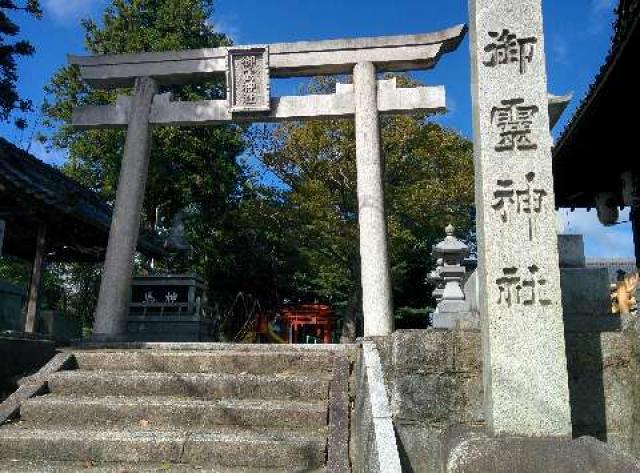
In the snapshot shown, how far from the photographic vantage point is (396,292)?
24172 millimetres

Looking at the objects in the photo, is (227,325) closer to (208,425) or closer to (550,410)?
(208,425)

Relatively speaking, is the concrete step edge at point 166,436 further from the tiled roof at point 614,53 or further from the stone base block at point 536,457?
the tiled roof at point 614,53

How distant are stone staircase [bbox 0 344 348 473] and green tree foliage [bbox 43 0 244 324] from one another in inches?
545

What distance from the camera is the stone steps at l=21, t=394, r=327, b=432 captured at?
5363mm

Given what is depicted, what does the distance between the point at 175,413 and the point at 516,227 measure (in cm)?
344

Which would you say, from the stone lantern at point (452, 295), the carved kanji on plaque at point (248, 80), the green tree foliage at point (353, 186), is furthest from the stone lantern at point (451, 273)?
the green tree foliage at point (353, 186)

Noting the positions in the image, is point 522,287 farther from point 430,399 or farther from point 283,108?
point 283,108

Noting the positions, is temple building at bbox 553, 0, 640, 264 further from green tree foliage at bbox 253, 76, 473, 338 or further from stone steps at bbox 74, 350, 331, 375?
green tree foliage at bbox 253, 76, 473, 338

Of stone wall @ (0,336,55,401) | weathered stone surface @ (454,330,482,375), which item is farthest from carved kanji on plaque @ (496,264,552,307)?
stone wall @ (0,336,55,401)

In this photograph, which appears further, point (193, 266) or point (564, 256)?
point (193, 266)

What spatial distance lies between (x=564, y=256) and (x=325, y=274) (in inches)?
724

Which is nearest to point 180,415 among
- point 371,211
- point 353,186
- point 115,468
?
point 115,468

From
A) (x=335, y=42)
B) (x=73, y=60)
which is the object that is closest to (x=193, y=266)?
(x=73, y=60)

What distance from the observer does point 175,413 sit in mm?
5496
